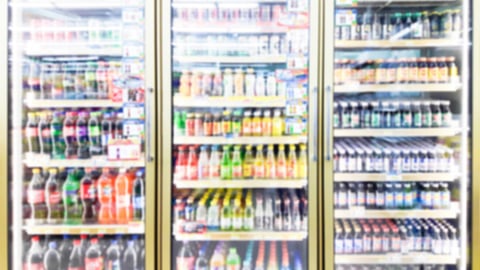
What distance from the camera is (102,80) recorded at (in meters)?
2.29

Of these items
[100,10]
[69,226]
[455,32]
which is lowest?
[69,226]

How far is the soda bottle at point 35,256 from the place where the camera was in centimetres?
223

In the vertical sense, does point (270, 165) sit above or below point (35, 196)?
above

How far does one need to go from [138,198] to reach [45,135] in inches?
26.9

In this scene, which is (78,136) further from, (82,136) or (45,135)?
(45,135)

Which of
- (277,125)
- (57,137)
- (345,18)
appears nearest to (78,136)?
(57,137)

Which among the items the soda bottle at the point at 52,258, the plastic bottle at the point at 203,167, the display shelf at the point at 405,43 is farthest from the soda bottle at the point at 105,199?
the display shelf at the point at 405,43

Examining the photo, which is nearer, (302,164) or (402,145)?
(302,164)

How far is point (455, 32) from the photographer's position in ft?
7.16

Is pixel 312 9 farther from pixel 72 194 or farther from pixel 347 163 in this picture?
pixel 72 194

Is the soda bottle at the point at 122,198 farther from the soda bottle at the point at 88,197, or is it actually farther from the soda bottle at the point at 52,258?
the soda bottle at the point at 52,258

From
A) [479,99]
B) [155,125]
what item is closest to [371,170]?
[479,99]

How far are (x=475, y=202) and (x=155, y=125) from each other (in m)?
1.81

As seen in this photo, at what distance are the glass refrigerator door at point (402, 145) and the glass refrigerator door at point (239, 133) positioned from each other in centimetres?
23
